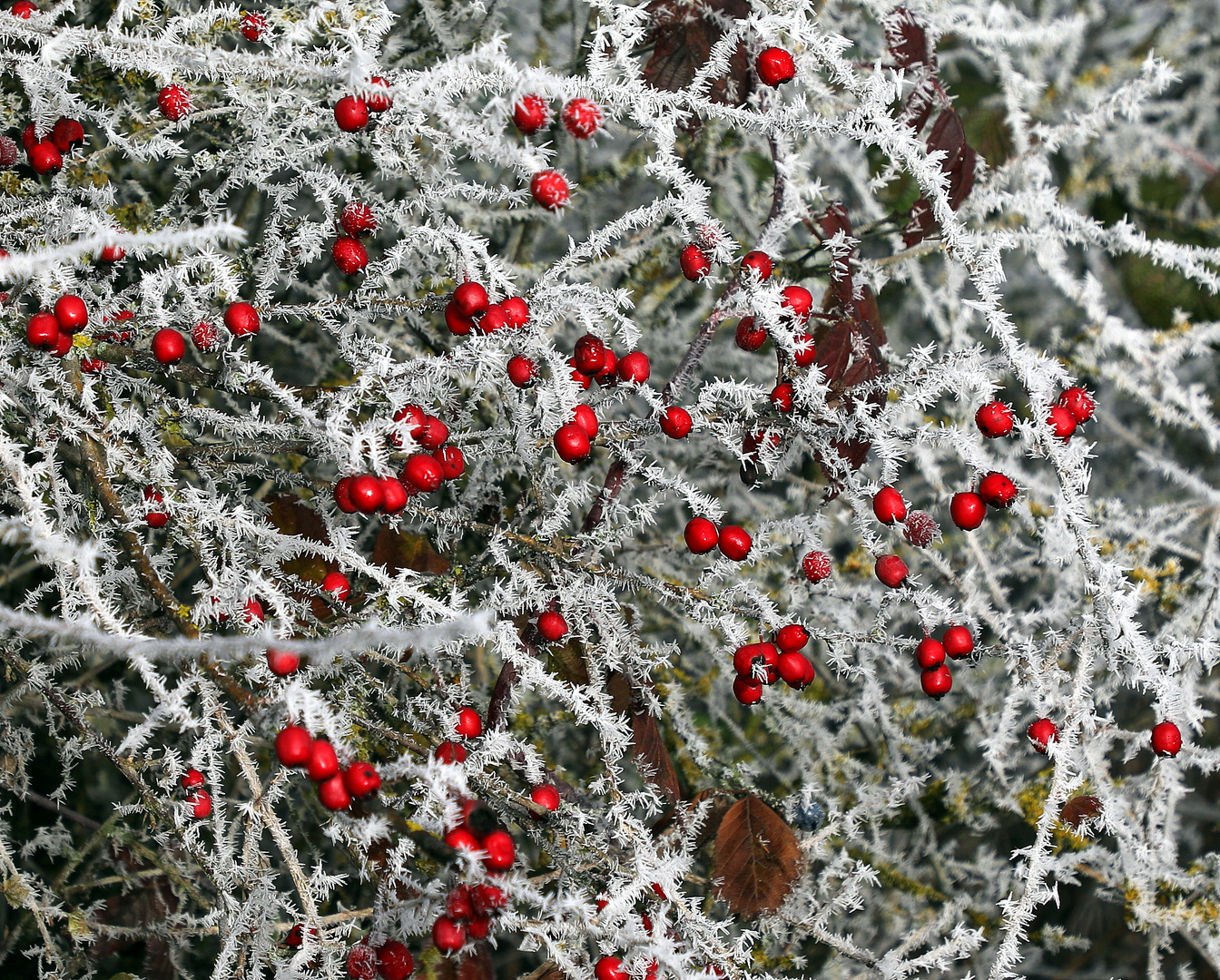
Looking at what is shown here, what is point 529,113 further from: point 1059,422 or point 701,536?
point 1059,422

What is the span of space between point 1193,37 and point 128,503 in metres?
2.47

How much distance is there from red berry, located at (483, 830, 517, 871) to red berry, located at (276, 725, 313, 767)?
18 cm

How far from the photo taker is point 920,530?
0.89 m

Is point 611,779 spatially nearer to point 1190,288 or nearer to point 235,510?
point 235,510

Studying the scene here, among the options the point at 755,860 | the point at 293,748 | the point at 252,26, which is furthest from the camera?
the point at 755,860

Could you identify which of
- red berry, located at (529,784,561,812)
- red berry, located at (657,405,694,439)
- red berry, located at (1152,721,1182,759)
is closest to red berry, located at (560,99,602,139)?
red berry, located at (657,405,694,439)

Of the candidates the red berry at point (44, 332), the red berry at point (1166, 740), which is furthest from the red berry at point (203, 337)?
the red berry at point (1166, 740)

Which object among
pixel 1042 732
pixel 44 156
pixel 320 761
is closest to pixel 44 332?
pixel 44 156

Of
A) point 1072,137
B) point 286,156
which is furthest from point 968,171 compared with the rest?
point 286,156

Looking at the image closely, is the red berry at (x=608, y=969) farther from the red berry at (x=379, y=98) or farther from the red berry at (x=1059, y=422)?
the red berry at (x=379, y=98)

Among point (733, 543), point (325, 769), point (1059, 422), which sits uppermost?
point (1059, 422)

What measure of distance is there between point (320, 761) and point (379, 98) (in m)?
0.58

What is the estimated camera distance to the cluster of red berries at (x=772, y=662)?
875mm

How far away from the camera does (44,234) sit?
855 millimetres
